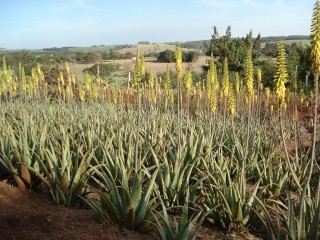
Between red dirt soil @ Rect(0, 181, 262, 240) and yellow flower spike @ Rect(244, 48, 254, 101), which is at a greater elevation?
yellow flower spike @ Rect(244, 48, 254, 101)

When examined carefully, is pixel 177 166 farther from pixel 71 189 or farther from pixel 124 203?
pixel 71 189

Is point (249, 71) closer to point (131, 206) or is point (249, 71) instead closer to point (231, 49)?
point (131, 206)

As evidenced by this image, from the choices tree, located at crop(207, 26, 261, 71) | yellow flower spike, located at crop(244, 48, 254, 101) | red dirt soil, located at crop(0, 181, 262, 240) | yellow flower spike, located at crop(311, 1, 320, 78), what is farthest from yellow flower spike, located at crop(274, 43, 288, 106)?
tree, located at crop(207, 26, 261, 71)

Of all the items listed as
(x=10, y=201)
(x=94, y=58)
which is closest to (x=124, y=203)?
(x=10, y=201)

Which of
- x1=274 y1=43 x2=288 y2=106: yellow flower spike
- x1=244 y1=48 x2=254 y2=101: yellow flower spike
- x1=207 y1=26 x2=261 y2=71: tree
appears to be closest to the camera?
x1=274 y1=43 x2=288 y2=106: yellow flower spike

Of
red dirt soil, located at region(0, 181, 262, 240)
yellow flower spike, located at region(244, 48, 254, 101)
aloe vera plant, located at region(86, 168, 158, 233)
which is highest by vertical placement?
yellow flower spike, located at region(244, 48, 254, 101)

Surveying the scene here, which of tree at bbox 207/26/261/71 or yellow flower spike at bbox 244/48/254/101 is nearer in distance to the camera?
yellow flower spike at bbox 244/48/254/101

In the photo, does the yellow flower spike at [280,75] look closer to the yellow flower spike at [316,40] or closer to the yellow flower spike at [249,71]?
the yellow flower spike at [316,40]

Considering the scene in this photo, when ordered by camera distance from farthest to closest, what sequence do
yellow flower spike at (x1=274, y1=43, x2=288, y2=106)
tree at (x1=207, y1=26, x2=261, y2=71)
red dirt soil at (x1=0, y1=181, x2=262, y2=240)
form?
1. tree at (x1=207, y1=26, x2=261, y2=71)
2. red dirt soil at (x1=0, y1=181, x2=262, y2=240)
3. yellow flower spike at (x1=274, y1=43, x2=288, y2=106)

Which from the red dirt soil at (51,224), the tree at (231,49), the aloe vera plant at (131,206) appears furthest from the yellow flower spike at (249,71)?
the tree at (231,49)

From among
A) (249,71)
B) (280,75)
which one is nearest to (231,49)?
(249,71)

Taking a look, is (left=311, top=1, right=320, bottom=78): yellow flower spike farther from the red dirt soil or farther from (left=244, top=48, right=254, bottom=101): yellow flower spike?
the red dirt soil

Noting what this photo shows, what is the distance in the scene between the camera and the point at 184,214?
3020 mm

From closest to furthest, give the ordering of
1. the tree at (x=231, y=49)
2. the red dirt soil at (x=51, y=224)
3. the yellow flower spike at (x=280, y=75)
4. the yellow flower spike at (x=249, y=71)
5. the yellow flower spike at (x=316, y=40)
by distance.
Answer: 1. the yellow flower spike at (x=316, y=40)
2. the yellow flower spike at (x=280, y=75)
3. the red dirt soil at (x=51, y=224)
4. the yellow flower spike at (x=249, y=71)
5. the tree at (x=231, y=49)
